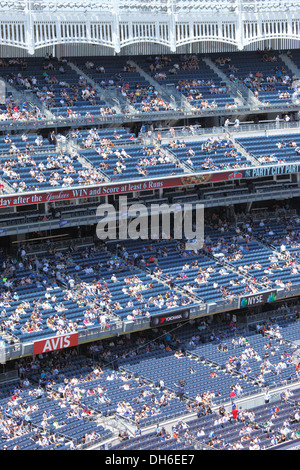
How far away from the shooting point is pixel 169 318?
40656 mm

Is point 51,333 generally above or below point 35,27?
below

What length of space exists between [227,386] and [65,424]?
Result: 848cm

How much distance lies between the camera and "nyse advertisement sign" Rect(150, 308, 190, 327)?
4022cm

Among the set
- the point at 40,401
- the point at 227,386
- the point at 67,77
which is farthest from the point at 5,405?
the point at 67,77

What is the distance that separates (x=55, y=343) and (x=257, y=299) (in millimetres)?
11759

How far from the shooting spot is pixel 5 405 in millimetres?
35656

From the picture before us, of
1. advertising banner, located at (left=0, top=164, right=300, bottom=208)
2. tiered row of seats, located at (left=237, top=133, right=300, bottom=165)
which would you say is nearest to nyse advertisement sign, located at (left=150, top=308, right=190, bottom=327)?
advertising banner, located at (left=0, top=164, right=300, bottom=208)

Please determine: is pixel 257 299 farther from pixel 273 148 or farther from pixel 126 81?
pixel 126 81

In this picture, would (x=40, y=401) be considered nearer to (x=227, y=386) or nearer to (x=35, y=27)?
(x=227, y=386)

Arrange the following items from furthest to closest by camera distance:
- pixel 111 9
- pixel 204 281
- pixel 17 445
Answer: pixel 111 9
pixel 204 281
pixel 17 445

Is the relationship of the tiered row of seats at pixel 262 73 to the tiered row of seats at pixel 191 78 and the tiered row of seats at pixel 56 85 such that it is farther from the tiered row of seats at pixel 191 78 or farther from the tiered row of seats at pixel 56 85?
the tiered row of seats at pixel 56 85

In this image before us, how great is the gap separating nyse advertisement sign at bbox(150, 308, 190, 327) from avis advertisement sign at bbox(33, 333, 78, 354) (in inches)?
168

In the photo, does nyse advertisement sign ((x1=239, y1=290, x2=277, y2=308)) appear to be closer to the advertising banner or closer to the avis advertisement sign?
the advertising banner

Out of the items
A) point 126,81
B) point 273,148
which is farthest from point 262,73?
point 126,81
